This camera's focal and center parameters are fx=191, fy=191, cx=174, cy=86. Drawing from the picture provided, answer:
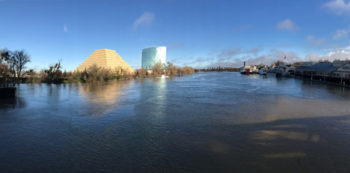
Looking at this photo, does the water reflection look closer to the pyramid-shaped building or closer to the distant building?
the pyramid-shaped building

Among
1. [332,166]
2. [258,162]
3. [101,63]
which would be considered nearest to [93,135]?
[258,162]

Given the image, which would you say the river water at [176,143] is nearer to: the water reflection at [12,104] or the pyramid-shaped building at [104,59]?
the water reflection at [12,104]

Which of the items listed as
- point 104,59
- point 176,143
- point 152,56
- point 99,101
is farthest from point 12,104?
point 152,56

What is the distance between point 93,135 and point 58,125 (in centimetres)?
318

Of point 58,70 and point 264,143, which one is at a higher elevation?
point 58,70

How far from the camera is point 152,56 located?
173 metres

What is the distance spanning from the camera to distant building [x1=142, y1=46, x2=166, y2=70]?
16975 centimetres

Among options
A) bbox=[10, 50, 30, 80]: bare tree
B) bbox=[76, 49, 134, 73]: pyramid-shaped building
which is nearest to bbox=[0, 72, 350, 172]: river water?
bbox=[10, 50, 30, 80]: bare tree

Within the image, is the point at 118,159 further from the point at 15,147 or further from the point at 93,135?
the point at 15,147

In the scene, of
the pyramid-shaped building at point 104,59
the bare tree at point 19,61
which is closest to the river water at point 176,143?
the bare tree at point 19,61

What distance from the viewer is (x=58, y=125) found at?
1059 cm

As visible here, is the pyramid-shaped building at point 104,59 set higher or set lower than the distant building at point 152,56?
lower

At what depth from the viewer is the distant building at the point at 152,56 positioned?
6683 inches

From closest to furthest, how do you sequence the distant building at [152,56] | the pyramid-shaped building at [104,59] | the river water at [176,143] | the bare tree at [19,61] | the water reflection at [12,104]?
the river water at [176,143] → the water reflection at [12,104] → the bare tree at [19,61] → the pyramid-shaped building at [104,59] → the distant building at [152,56]
